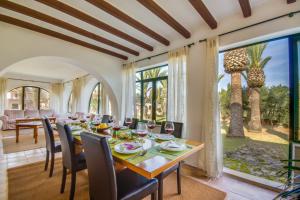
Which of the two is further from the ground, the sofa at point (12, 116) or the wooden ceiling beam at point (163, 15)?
the wooden ceiling beam at point (163, 15)

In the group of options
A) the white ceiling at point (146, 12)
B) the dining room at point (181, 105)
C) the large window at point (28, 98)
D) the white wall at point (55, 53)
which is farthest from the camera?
the large window at point (28, 98)

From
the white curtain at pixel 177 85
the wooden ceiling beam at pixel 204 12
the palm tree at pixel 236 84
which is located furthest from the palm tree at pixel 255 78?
the white curtain at pixel 177 85

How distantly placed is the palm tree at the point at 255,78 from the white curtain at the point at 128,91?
2618mm

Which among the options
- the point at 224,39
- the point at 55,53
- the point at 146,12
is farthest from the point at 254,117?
the point at 55,53

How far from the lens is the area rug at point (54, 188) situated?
6.23 feet

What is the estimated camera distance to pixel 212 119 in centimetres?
242

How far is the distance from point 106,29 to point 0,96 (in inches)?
295

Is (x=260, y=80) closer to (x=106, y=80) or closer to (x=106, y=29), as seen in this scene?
(x=106, y=29)

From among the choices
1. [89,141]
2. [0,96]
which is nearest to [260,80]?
[89,141]

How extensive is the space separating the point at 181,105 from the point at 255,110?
1247mm

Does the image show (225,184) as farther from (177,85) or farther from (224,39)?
(224,39)

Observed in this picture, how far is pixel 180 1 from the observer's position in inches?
80.3

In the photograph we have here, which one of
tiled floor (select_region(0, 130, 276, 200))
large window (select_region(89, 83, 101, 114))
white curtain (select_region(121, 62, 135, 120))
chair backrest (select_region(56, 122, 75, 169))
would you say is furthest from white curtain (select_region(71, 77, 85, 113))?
chair backrest (select_region(56, 122, 75, 169))

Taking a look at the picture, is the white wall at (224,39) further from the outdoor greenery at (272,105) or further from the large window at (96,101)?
the large window at (96,101)
